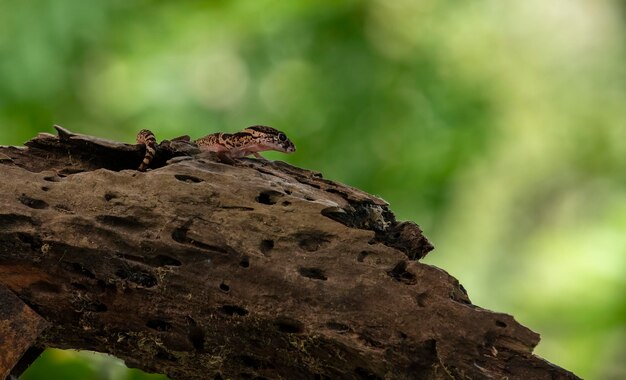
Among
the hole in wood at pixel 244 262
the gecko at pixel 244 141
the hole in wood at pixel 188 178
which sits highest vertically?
the gecko at pixel 244 141

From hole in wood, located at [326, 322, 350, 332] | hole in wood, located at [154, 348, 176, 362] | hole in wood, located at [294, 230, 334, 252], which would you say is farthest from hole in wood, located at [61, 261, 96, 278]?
hole in wood, located at [326, 322, 350, 332]

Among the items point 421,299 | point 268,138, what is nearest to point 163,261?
point 421,299

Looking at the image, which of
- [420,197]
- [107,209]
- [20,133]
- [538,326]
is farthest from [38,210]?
[538,326]

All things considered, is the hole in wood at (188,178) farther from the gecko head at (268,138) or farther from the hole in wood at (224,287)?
the gecko head at (268,138)

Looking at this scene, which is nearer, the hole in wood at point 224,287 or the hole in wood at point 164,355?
the hole in wood at point 224,287

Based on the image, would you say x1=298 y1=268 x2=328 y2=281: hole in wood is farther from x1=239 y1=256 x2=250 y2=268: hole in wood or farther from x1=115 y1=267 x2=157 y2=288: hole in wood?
x1=115 y1=267 x2=157 y2=288: hole in wood

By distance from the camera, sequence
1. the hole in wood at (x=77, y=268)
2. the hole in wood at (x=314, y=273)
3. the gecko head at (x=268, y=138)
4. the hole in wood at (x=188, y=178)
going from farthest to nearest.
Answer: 1. the gecko head at (x=268, y=138)
2. the hole in wood at (x=188, y=178)
3. the hole in wood at (x=77, y=268)
4. the hole in wood at (x=314, y=273)

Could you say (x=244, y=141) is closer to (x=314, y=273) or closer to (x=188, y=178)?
(x=188, y=178)

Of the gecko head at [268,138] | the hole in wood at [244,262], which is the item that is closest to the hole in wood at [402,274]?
the hole in wood at [244,262]
